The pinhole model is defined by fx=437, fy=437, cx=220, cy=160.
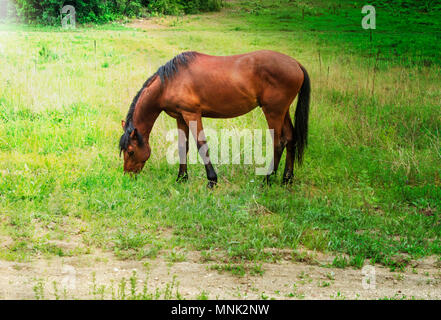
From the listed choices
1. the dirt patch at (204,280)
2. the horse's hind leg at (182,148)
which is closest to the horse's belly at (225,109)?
the horse's hind leg at (182,148)

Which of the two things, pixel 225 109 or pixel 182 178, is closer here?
pixel 225 109

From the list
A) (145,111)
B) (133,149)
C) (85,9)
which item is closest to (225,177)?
(133,149)

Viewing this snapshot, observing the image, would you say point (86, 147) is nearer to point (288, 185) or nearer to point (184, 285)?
point (288, 185)

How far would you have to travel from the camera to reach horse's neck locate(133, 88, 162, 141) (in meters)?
6.30

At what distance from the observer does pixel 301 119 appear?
657cm

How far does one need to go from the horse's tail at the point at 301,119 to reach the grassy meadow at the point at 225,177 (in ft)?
1.49

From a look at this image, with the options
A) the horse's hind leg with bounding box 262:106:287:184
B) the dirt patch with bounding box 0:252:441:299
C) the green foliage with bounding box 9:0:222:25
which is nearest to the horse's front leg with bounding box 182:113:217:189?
the horse's hind leg with bounding box 262:106:287:184

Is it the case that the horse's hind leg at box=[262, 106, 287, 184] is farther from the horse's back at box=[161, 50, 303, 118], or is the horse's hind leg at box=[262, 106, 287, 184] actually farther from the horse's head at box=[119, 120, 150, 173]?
the horse's head at box=[119, 120, 150, 173]

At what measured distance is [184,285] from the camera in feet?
12.5

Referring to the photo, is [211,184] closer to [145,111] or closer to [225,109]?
[225,109]

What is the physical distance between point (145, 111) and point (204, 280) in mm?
3191

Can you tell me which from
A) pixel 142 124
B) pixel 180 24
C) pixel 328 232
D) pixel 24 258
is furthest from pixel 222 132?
pixel 180 24

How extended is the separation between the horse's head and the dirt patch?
2.14m

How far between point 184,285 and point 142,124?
10.6ft
